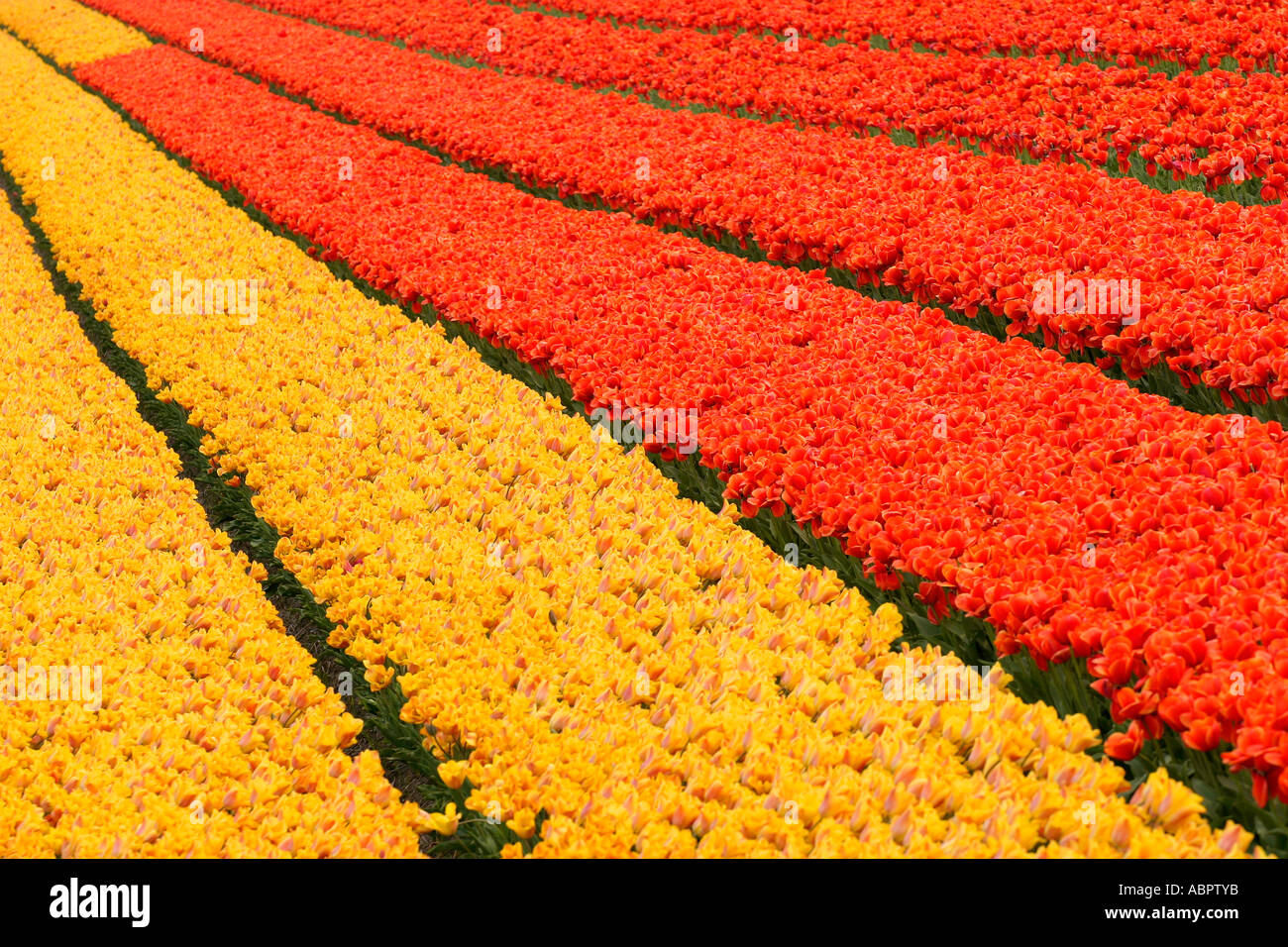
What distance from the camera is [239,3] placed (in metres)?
26.0

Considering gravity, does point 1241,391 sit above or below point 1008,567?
above

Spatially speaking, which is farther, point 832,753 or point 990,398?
point 990,398

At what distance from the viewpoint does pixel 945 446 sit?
213 inches

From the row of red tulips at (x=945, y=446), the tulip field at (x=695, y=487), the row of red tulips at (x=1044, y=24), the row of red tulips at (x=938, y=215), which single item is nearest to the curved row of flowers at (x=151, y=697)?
the tulip field at (x=695, y=487)

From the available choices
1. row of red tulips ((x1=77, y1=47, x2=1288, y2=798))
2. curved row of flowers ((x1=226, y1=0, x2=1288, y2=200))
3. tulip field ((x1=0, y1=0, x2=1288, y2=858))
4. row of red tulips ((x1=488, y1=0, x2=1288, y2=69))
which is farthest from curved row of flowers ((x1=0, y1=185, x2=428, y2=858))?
row of red tulips ((x1=488, y1=0, x2=1288, y2=69))

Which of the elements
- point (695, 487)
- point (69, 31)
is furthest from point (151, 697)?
point (69, 31)

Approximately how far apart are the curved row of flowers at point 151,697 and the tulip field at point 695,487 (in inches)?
0.9

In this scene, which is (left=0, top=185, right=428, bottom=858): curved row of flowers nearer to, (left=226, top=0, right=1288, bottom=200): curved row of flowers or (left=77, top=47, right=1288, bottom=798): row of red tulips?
(left=77, top=47, right=1288, bottom=798): row of red tulips

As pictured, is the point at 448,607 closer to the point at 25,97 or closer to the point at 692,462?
the point at 692,462

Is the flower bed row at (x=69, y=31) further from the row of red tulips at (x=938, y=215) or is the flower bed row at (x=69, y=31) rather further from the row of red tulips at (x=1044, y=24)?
the row of red tulips at (x=1044, y=24)

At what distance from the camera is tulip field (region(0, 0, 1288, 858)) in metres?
3.87

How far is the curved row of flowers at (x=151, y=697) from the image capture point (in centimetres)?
390
